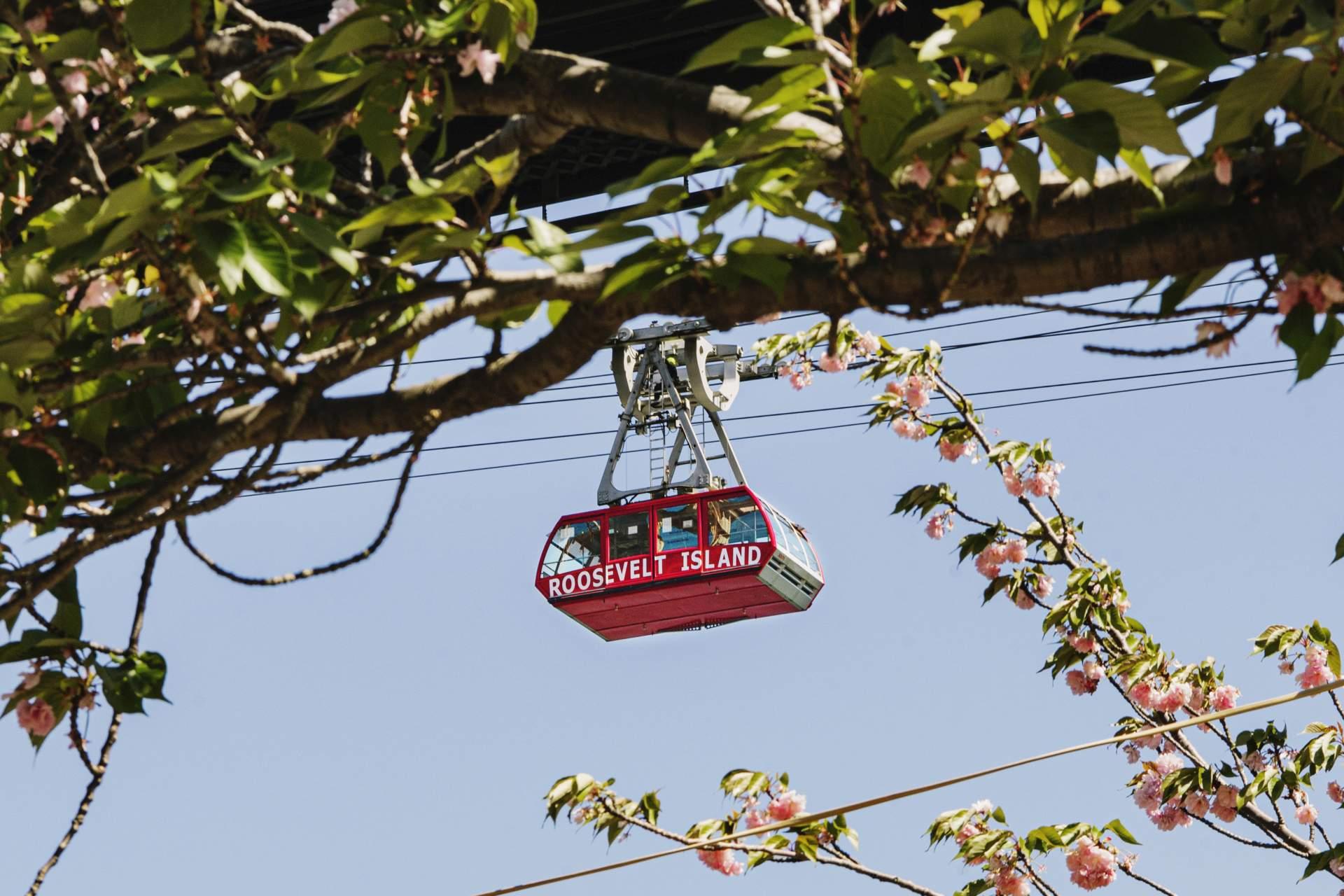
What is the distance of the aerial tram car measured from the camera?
12.7m

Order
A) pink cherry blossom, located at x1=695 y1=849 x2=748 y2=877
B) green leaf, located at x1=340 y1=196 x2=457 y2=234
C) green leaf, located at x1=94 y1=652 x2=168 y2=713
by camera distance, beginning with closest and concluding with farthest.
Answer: green leaf, located at x1=340 y1=196 x2=457 y2=234 < green leaf, located at x1=94 y1=652 x2=168 y2=713 < pink cherry blossom, located at x1=695 y1=849 x2=748 y2=877

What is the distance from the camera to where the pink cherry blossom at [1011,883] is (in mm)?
4504

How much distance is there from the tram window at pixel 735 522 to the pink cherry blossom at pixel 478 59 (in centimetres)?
1075

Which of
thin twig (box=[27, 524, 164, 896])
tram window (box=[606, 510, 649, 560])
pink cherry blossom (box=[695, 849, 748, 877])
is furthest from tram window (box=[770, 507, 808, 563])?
thin twig (box=[27, 524, 164, 896])

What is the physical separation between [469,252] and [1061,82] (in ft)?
2.27

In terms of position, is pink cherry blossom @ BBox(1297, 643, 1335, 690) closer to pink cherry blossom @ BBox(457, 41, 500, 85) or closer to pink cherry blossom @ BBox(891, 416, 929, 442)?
pink cherry blossom @ BBox(891, 416, 929, 442)

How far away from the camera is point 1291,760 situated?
14.3 ft

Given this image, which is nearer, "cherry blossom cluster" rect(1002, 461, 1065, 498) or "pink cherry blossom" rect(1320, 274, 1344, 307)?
"pink cherry blossom" rect(1320, 274, 1344, 307)

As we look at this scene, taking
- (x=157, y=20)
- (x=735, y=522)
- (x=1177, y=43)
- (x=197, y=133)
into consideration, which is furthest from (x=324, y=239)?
(x=735, y=522)

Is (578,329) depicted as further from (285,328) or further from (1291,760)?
(1291,760)

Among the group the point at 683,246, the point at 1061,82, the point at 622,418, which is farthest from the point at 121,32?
the point at 622,418

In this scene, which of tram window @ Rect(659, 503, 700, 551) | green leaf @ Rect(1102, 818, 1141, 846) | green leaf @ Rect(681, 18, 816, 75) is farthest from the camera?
tram window @ Rect(659, 503, 700, 551)

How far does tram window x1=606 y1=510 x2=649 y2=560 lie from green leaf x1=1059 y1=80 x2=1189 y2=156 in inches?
467

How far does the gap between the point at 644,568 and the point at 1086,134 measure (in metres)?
11.8
